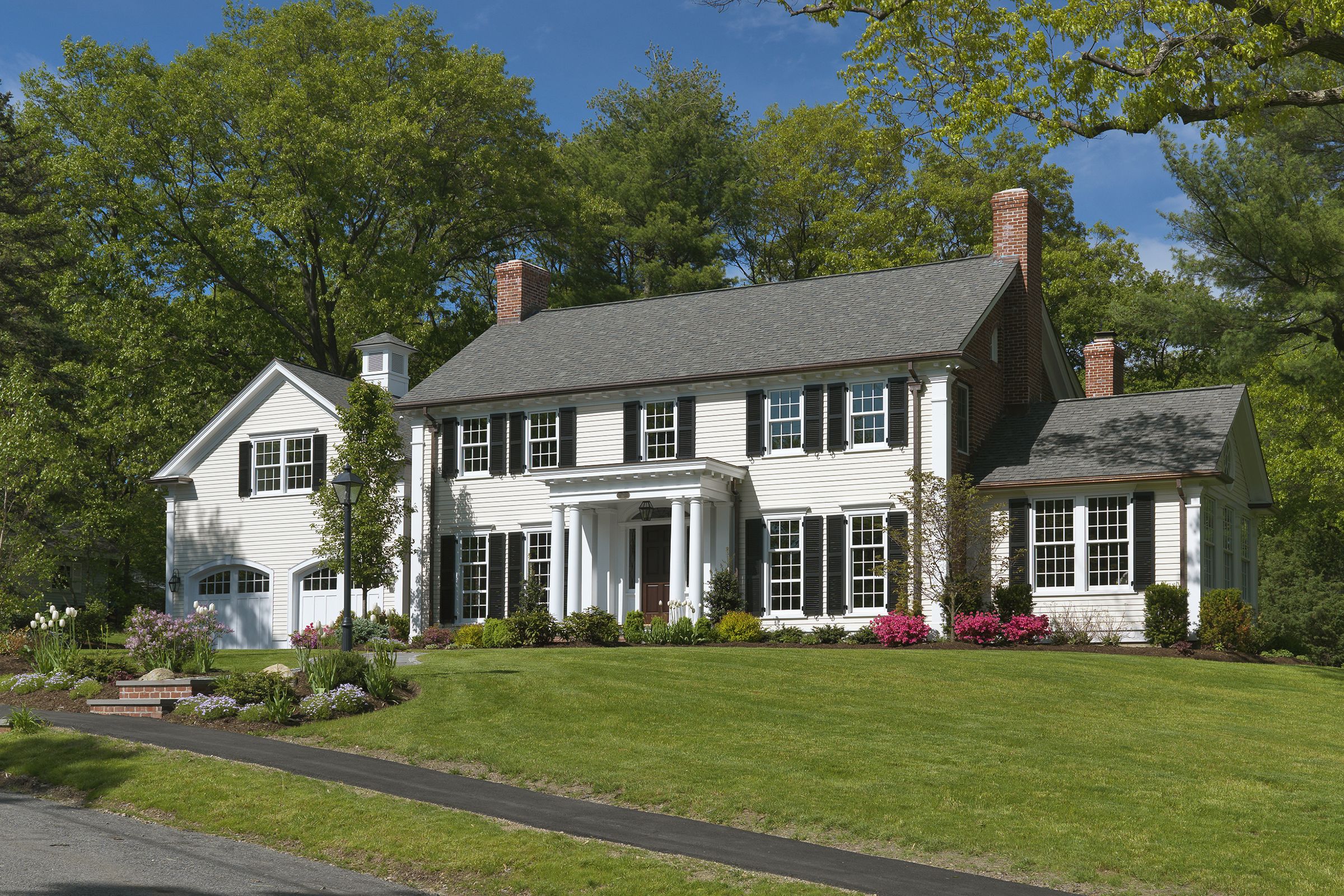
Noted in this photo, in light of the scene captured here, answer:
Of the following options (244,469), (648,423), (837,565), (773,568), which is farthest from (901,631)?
(244,469)

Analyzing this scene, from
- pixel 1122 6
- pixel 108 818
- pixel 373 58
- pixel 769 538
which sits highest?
pixel 373 58

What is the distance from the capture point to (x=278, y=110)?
4103 cm

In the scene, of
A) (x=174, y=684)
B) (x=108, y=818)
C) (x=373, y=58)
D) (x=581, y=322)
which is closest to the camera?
(x=108, y=818)

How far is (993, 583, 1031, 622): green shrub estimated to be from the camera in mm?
25703

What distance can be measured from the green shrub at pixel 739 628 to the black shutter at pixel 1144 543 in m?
7.39

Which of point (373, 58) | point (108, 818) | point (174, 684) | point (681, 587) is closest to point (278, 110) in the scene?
point (373, 58)

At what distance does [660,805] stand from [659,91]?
4672 cm

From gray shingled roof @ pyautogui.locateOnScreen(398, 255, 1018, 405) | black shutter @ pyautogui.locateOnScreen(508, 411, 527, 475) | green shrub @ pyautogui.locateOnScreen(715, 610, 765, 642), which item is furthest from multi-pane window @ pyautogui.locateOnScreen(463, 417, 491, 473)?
green shrub @ pyautogui.locateOnScreen(715, 610, 765, 642)

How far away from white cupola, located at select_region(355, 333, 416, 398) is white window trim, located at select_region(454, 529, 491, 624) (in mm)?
5574

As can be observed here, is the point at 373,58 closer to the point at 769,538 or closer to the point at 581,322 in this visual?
the point at 581,322

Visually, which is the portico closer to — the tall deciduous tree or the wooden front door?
the wooden front door

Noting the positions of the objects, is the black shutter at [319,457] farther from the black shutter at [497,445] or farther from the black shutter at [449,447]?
the black shutter at [497,445]

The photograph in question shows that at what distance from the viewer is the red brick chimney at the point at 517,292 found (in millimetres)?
36469

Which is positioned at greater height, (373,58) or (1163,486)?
(373,58)
